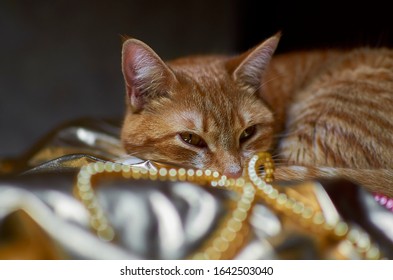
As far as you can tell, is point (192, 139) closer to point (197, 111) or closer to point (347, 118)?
point (197, 111)

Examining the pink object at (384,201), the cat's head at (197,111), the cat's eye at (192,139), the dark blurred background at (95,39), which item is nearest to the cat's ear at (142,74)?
the cat's head at (197,111)

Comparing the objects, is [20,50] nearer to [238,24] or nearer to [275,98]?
[238,24]

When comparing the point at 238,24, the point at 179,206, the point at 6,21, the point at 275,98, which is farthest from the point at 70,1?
the point at 179,206

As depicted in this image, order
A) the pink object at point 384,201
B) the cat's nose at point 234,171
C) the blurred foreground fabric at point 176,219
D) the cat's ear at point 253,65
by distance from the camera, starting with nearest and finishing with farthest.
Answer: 1. the blurred foreground fabric at point 176,219
2. the pink object at point 384,201
3. the cat's nose at point 234,171
4. the cat's ear at point 253,65

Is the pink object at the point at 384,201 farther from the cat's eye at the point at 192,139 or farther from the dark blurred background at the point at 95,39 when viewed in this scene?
the dark blurred background at the point at 95,39

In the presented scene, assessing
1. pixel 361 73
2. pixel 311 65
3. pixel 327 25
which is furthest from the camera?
pixel 327 25

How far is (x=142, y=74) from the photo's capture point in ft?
3.90

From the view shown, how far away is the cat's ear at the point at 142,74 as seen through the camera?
1.13 m

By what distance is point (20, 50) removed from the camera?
2074 millimetres

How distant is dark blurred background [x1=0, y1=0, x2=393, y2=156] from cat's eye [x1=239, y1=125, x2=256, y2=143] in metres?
0.77

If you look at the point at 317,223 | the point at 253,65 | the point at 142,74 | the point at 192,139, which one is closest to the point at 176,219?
the point at 317,223

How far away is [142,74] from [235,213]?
0.50 meters

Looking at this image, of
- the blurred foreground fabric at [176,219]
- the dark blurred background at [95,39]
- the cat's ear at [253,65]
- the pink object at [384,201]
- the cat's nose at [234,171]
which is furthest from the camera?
the dark blurred background at [95,39]

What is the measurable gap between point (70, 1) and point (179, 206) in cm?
146
